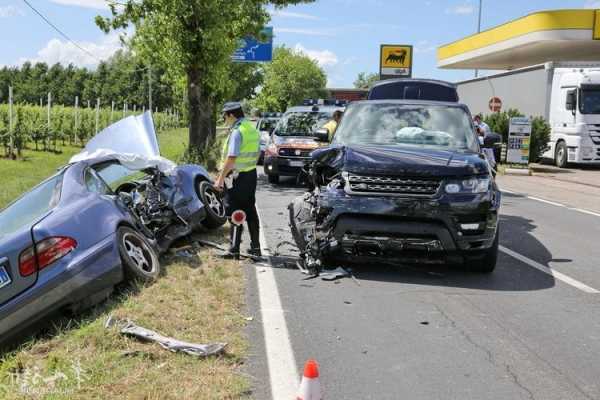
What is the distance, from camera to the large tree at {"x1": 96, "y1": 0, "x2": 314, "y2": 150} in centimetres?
1612

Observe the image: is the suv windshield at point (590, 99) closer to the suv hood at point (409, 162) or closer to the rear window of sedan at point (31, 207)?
the suv hood at point (409, 162)

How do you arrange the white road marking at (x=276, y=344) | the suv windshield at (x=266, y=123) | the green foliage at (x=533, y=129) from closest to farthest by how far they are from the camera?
the white road marking at (x=276, y=344) < the green foliage at (x=533, y=129) < the suv windshield at (x=266, y=123)

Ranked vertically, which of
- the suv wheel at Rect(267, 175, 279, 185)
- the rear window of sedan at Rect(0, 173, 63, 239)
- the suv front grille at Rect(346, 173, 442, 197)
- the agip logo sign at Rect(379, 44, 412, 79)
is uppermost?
the agip logo sign at Rect(379, 44, 412, 79)

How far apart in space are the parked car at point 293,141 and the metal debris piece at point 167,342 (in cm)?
1034

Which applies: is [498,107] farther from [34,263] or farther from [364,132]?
[34,263]

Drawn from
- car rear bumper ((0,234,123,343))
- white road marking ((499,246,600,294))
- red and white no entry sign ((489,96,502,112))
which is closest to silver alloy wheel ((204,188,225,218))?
car rear bumper ((0,234,123,343))

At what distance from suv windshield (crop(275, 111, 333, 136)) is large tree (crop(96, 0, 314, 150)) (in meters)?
2.57

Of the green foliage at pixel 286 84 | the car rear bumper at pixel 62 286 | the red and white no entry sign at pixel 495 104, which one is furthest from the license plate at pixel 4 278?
the green foliage at pixel 286 84

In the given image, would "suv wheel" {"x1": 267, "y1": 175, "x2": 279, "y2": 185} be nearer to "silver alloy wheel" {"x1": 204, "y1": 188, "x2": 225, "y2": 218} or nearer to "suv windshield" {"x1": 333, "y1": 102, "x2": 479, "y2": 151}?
"silver alloy wheel" {"x1": 204, "y1": 188, "x2": 225, "y2": 218}

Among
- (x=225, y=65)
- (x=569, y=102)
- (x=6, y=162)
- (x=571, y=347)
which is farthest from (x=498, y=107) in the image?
(x=571, y=347)

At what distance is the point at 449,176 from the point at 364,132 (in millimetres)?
1646

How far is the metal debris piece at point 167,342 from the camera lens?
13.3 ft

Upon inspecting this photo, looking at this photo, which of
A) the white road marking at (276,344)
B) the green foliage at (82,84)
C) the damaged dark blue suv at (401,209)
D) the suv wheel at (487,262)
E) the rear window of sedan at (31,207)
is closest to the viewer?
the white road marking at (276,344)

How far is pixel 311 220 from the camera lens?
663 cm
